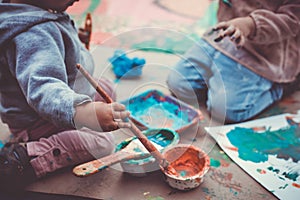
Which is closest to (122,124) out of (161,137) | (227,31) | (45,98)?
(45,98)

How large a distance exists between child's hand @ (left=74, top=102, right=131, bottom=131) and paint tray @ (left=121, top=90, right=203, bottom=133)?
280 millimetres

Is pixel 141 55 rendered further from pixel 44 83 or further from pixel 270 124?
pixel 44 83

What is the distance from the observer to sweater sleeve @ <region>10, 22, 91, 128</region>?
2.12 feet

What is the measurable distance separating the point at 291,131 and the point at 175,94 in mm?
297

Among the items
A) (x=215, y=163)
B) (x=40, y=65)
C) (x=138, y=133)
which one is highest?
(x=40, y=65)

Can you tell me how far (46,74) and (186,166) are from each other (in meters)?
0.33

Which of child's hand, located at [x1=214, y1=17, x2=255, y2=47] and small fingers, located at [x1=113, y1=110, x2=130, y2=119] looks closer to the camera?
small fingers, located at [x1=113, y1=110, x2=130, y2=119]

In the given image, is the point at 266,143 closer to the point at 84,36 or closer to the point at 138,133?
the point at 138,133

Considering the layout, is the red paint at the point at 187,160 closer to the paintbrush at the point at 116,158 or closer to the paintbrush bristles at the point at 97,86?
the paintbrush at the point at 116,158

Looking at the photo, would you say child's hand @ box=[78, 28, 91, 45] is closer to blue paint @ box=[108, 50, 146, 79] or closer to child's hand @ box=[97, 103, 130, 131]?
blue paint @ box=[108, 50, 146, 79]

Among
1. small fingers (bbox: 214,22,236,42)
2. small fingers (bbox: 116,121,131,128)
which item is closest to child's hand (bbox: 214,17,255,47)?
small fingers (bbox: 214,22,236,42)

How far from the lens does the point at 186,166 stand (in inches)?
32.9

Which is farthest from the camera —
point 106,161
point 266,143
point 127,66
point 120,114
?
point 127,66

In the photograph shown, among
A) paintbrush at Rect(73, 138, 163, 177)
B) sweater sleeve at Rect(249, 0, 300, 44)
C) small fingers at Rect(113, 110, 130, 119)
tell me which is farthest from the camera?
sweater sleeve at Rect(249, 0, 300, 44)
